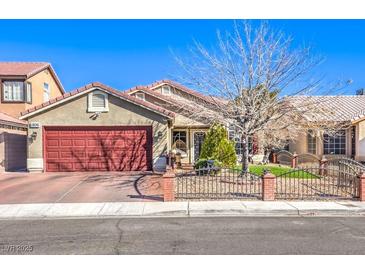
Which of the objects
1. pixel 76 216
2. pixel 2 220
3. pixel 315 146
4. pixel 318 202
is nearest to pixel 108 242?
pixel 76 216

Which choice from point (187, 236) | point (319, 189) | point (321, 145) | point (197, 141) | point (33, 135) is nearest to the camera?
point (187, 236)

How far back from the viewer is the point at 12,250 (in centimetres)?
552

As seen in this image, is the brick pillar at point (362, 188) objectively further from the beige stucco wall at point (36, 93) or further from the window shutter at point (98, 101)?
A: the beige stucco wall at point (36, 93)

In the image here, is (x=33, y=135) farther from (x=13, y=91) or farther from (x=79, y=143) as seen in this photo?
(x=13, y=91)

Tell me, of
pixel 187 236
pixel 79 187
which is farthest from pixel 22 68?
pixel 187 236

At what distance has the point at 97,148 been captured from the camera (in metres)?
15.5

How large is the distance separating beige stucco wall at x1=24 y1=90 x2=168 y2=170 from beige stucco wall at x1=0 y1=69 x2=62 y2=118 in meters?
5.08

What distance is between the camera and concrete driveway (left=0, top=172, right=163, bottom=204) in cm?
996

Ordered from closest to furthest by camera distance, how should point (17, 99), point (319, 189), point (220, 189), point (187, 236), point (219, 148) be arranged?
point (187, 236), point (220, 189), point (319, 189), point (219, 148), point (17, 99)

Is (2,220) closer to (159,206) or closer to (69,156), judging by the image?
(159,206)

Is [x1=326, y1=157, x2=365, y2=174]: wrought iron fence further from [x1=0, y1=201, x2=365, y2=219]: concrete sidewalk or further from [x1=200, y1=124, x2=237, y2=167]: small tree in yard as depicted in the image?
[x1=200, y1=124, x2=237, y2=167]: small tree in yard

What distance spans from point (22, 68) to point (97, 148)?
10847 millimetres

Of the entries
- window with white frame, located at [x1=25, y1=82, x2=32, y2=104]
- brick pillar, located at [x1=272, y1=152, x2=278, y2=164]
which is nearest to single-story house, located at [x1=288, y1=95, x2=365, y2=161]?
brick pillar, located at [x1=272, y1=152, x2=278, y2=164]

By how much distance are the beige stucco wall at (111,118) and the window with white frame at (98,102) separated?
0.74ft
